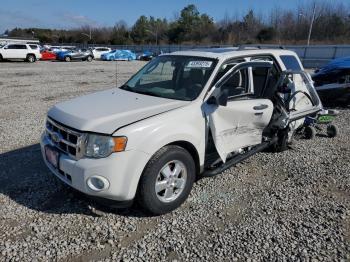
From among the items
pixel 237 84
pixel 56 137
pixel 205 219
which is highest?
pixel 237 84

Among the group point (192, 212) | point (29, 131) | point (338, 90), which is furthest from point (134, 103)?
point (338, 90)

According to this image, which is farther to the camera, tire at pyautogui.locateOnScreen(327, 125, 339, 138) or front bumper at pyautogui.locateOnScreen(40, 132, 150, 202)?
tire at pyautogui.locateOnScreen(327, 125, 339, 138)

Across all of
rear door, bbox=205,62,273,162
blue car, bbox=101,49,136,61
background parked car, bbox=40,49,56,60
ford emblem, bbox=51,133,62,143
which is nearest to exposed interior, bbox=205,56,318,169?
rear door, bbox=205,62,273,162

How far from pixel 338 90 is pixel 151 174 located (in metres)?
7.64

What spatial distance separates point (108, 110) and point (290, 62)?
11.2 ft

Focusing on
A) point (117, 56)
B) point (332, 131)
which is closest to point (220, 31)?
point (117, 56)

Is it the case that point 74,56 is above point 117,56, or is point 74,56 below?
below

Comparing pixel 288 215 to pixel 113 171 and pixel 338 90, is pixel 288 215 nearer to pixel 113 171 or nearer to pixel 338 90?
pixel 113 171

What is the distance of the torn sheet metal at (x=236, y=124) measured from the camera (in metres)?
3.80

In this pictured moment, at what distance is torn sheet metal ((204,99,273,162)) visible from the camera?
3.80m

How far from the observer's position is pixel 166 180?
3.44 meters

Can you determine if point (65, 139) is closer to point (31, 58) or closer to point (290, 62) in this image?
point (290, 62)

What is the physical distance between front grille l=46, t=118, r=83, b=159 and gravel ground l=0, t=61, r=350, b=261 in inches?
28.4

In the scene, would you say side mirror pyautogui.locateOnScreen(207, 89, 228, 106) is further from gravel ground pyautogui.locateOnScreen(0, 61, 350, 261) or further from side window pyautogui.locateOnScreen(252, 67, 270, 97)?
gravel ground pyautogui.locateOnScreen(0, 61, 350, 261)
